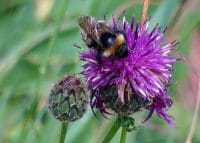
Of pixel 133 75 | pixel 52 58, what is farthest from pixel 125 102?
pixel 52 58

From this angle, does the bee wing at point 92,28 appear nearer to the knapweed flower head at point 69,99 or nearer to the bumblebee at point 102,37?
the bumblebee at point 102,37

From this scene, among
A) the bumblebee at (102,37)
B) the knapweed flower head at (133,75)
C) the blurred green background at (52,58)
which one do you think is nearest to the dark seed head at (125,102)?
the knapweed flower head at (133,75)

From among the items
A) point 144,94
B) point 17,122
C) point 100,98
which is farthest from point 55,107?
point 17,122

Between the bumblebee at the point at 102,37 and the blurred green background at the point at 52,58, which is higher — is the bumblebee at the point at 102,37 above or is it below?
below

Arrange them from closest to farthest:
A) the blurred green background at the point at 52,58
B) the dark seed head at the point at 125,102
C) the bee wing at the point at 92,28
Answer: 1. the bee wing at the point at 92,28
2. the dark seed head at the point at 125,102
3. the blurred green background at the point at 52,58

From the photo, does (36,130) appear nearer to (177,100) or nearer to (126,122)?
(126,122)

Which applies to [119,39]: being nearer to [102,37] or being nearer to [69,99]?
[102,37]
